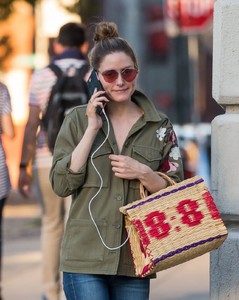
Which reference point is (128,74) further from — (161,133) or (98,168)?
(98,168)

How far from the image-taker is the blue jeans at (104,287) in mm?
4672

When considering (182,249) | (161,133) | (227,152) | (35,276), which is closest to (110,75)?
(161,133)

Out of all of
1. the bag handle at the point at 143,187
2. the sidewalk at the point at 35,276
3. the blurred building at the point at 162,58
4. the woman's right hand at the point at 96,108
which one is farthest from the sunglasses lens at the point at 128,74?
the blurred building at the point at 162,58

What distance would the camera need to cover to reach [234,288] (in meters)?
4.93

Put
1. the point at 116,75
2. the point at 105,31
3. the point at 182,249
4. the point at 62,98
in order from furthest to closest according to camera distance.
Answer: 1. the point at 62,98
2. the point at 105,31
3. the point at 116,75
4. the point at 182,249

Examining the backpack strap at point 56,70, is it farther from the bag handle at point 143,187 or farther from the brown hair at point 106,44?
the bag handle at point 143,187

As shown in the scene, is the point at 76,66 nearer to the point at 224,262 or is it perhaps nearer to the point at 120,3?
the point at 224,262

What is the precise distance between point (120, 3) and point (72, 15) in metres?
29.7

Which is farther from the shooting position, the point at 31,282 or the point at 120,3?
the point at 120,3

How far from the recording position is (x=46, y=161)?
7738 millimetres

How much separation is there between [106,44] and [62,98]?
9.23 feet

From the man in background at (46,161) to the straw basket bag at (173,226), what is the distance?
10.7 feet

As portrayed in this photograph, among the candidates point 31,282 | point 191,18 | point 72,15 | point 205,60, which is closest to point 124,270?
point 31,282

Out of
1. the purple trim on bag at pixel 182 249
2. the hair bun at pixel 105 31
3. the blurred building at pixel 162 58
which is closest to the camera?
the purple trim on bag at pixel 182 249
